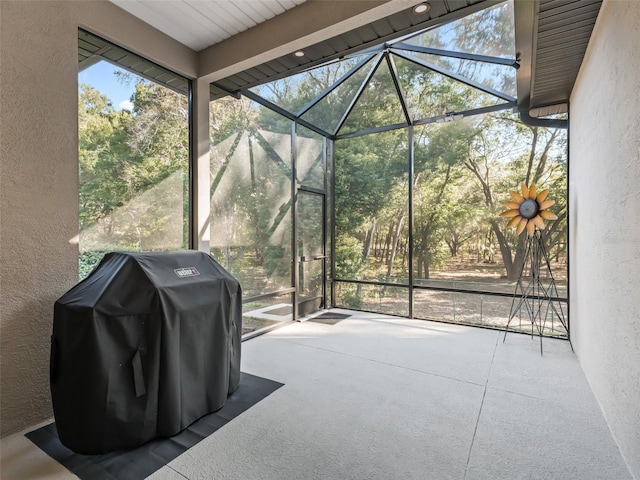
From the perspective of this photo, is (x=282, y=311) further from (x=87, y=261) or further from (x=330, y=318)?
(x=87, y=261)

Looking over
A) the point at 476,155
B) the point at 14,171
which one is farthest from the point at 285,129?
the point at 14,171

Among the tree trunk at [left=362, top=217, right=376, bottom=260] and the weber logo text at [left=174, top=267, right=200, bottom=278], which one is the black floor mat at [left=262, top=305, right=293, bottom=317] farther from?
the weber logo text at [left=174, top=267, right=200, bottom=278]

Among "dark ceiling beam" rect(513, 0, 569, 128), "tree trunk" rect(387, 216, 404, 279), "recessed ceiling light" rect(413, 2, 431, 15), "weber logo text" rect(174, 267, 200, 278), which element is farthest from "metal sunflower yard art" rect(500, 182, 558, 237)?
"weber logo text" rect(174, 267, 200, 278)

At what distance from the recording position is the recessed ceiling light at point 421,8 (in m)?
2.29

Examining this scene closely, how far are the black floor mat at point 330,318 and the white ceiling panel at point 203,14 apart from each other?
3.74 m

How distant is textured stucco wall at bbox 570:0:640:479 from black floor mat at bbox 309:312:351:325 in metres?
2.89

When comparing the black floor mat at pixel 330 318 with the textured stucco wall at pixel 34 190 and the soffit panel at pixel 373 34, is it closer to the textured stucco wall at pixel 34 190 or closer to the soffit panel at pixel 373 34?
the textured stucco wall at pixel 34 190

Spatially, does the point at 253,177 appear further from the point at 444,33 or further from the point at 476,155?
the point at 476,155

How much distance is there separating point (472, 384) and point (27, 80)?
4.05 metres

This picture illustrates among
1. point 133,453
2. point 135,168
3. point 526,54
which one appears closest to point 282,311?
point 135,168

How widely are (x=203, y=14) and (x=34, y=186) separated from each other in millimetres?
1895

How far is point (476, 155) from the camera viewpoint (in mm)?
4637

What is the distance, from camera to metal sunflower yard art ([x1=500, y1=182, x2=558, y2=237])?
3.49 metres

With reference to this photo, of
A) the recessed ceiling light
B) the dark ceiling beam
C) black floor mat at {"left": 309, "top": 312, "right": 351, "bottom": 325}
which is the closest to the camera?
the dark ceiling beam
